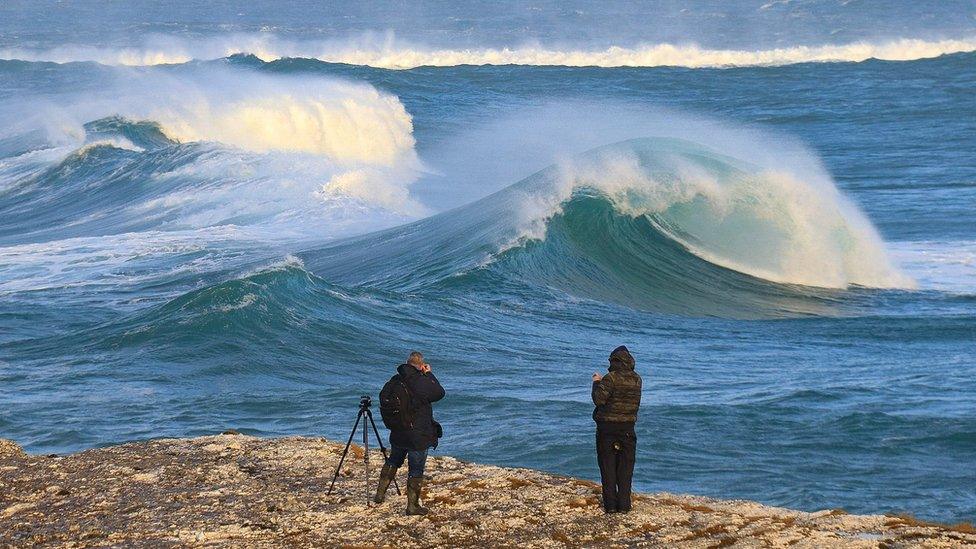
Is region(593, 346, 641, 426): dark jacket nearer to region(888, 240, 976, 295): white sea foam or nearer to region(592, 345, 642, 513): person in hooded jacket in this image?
region(592, 345, 642, 513): person in hooded jacket

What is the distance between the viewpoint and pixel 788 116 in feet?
154

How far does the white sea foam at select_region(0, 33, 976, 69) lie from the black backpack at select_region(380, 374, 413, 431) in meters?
62.6

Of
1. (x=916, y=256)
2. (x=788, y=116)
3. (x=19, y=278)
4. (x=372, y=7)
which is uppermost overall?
(x=372, y=7)

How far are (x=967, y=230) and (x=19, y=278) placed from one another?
1740 cm

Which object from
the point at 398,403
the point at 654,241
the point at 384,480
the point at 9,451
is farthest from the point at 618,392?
the point at 654,241

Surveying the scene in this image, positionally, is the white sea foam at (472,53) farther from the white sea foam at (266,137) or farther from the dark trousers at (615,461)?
the dark trousers at (615,461)

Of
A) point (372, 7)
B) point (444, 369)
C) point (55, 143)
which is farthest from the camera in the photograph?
point (372, 7)

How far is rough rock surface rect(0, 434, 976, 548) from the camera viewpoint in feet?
28.1

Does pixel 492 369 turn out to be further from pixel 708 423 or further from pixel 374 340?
pixel 708 423

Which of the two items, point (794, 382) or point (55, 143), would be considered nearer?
point (794, 382)

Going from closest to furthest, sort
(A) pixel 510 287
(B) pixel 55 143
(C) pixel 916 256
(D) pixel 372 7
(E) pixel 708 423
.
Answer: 1. (E) pixel 708 423
2. (A) pixel 510 287
3. (C) pixel 916 256
4. (B) pixel 55 143
5. (D) pixel 372 7

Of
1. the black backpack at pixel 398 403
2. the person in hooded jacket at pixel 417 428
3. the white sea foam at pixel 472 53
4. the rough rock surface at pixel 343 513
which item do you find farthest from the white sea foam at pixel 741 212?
the white sea foam at pixel 472 53

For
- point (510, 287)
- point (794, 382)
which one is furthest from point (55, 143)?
point (794, 382)

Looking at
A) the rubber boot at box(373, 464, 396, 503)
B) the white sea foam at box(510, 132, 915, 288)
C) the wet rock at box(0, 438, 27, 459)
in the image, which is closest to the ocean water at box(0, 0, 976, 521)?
the white sea foam at box(510, 132, 915, 288)
